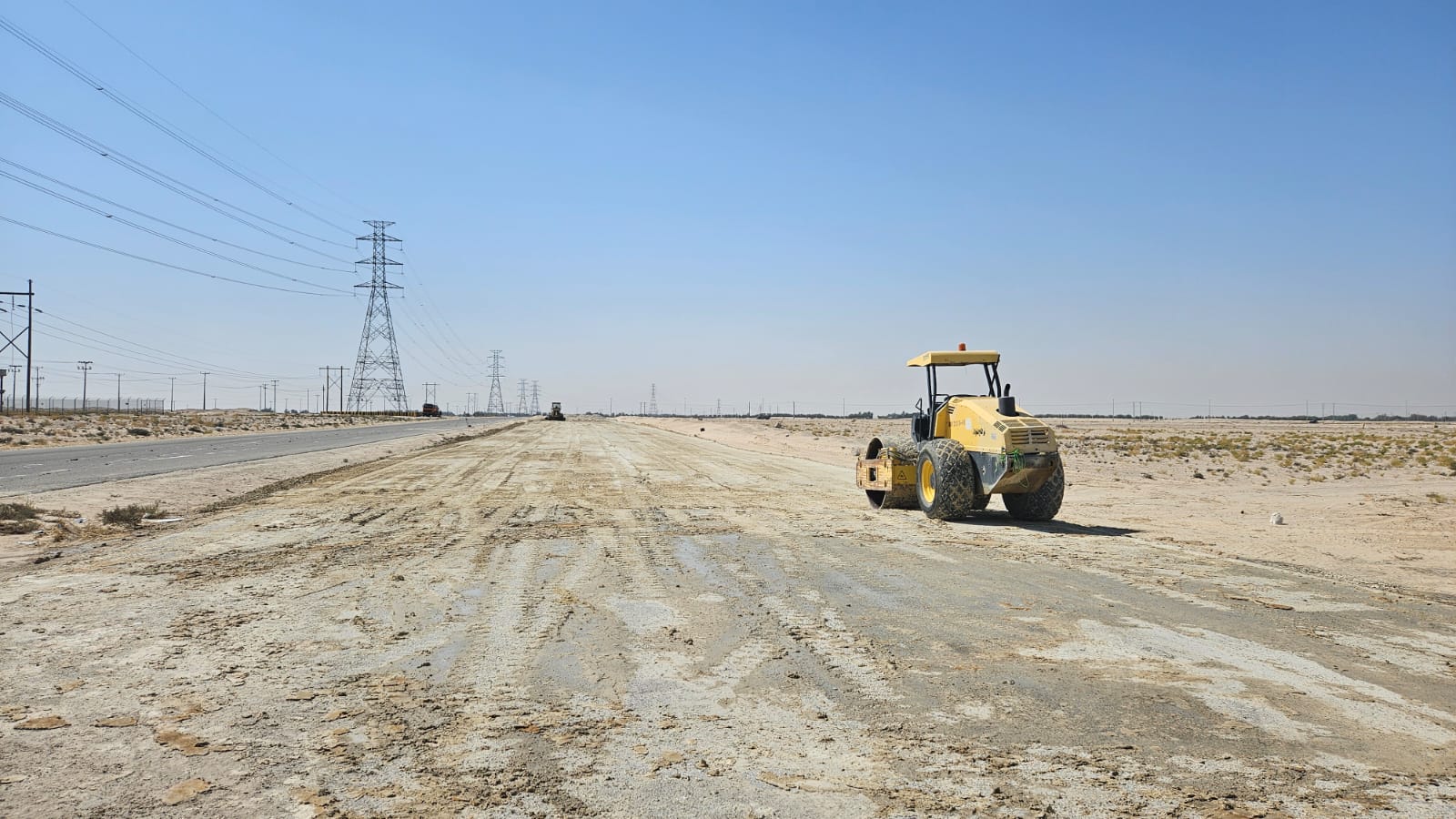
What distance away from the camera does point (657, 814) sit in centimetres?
352

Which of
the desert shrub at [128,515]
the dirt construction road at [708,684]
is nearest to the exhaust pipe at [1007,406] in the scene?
the dirt construction road at [708,684]

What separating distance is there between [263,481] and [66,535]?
901 centimetres

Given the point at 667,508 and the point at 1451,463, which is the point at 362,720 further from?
the point at 1451,463

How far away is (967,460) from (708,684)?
9195 millimetres

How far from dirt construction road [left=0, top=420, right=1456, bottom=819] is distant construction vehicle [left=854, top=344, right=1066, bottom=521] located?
2.58 m

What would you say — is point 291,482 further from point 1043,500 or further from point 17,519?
point 1043,500

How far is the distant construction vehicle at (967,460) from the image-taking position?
12.6 m

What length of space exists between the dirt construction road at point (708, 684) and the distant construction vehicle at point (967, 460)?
102 inches

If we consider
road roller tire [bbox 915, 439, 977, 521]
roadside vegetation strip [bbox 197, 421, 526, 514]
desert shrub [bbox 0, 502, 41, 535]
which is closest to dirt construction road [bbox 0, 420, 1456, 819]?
desert shrub [bbox 0, 502, 41, 535]

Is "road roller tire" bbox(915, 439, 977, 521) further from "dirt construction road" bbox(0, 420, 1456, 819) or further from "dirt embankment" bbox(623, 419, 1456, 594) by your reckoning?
"dirt construction road" bbox(0, 420, 1456, 819)

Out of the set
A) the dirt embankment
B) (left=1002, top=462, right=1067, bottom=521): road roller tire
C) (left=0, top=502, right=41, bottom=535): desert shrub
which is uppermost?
(left=1002, top=462, right=1067, bottom=521): road roller tire

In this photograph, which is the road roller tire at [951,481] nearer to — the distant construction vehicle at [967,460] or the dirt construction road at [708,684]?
the distant construction vehicle at [967,460]

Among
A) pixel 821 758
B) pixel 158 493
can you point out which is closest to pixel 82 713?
pixel 821 758

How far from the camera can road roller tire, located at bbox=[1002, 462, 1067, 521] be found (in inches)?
528
